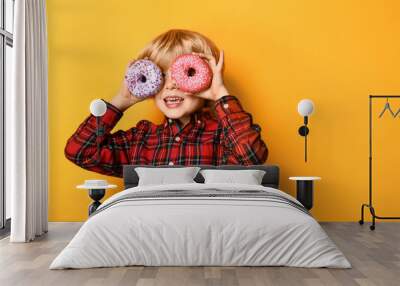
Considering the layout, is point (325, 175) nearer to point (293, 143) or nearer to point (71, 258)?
point (293, 143)

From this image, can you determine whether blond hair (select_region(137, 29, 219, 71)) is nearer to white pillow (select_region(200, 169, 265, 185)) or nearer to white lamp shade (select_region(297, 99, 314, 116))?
white lamp shade (select_region(297, 99, 314, 116))

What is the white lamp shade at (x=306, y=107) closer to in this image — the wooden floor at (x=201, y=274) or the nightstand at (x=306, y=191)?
A: the nightstand at (x=306, y=191)

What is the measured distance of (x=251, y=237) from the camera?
3.84 m

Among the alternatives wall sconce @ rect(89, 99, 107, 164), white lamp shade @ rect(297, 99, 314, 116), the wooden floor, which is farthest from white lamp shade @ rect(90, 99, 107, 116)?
white lamp shade @ rect(297, 99, 314, 116)

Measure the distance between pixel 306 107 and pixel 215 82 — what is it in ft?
3.28

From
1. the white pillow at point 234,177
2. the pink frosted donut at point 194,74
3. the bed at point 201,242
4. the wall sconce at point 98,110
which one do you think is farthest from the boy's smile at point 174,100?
the bed at point 201,242

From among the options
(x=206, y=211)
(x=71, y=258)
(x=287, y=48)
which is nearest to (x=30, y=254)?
(x=71, y=258)

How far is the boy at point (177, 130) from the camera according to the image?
5.88 meters

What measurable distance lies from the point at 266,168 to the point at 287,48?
4.68 ft

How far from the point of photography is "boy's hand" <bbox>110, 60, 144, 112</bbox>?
240 inches

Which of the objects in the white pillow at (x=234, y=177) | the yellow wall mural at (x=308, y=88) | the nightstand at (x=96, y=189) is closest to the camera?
the white pillow at (x=234, y=177)

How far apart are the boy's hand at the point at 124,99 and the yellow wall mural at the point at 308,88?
16cm

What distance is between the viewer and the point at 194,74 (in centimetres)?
595

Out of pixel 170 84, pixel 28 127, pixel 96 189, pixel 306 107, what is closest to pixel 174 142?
pixel 170 84
